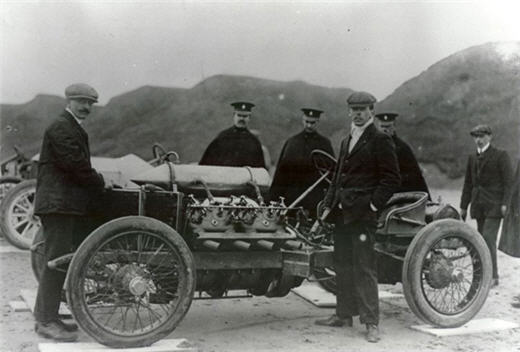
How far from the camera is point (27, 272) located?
7430 millimetres

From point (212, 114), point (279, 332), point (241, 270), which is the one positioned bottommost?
point (279, 332)

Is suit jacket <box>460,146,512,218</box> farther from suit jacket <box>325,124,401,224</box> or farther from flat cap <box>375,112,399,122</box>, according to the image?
suit jacket <box>325,124,401,224</box>

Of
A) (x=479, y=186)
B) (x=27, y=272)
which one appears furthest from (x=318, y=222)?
(x=27, y=272)

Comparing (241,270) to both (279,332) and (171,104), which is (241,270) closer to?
(279,332)

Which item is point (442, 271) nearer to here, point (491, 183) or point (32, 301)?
point (491, 183)

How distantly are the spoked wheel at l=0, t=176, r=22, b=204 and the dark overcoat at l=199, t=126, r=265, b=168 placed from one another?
3630 millimetres

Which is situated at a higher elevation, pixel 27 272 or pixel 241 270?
pixel 241 270

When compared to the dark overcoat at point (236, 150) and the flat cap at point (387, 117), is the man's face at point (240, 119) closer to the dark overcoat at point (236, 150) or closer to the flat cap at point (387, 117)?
the dark overcoat at point (236, 150)

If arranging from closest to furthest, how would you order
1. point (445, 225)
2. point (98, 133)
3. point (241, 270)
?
point (241, 270), point (445, 225), point (98, 133)

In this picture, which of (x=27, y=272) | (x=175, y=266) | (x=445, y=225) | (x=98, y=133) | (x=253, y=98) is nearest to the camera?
(x=175, y=266)

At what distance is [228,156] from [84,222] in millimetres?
3054

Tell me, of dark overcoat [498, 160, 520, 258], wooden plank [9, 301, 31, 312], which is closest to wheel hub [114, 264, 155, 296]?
wooden plank [9, 301, 31, 312]

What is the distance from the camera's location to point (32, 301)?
5.63 metres

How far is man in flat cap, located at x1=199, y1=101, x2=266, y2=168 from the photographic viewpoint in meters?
7.49
